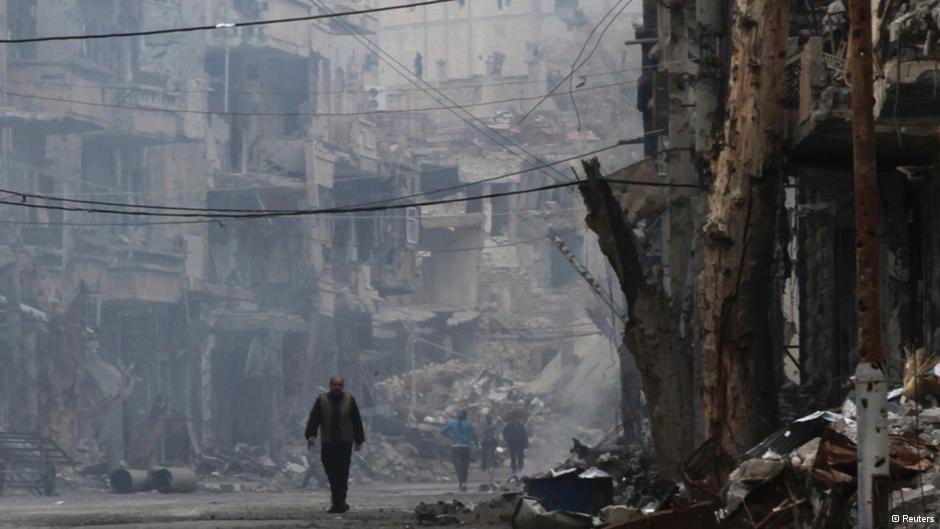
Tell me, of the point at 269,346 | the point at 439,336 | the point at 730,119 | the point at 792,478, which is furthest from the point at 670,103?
the point at 439,336

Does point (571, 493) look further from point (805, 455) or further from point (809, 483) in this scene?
point (809, 483)

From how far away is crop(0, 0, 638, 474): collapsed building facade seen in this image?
193 feet

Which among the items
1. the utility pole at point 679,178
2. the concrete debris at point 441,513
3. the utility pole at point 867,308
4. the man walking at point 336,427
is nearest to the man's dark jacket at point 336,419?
the man walking at point 336,427

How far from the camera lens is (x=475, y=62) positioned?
114 metres

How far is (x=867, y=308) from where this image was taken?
9570 mm

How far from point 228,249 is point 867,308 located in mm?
61053

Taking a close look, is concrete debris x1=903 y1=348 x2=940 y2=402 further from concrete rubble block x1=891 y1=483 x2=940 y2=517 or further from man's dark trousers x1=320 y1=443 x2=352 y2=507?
man's dark trousers x1=320 y1=443 x2=352 y2=507

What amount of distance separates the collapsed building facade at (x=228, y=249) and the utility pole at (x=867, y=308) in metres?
43.4

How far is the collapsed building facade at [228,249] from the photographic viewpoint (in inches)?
2312

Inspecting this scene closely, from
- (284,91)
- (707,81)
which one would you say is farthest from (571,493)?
(284,91)

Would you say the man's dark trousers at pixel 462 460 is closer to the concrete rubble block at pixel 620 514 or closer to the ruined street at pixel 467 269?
the ruined street at pixel 467 269

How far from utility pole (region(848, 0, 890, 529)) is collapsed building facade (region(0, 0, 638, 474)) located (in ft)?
143

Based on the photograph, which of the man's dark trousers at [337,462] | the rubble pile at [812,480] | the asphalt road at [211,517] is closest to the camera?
the rubble pile at [812,480]

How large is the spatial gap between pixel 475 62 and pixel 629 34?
21.6 metres
